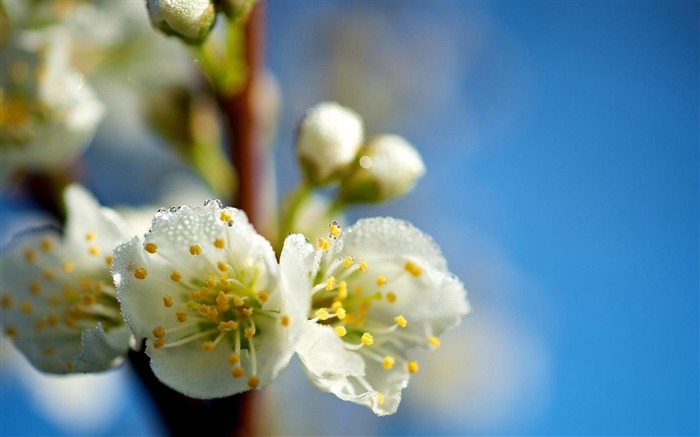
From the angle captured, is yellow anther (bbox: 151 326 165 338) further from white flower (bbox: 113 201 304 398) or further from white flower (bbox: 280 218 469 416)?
white flower (bbox: 280 218 469 416)

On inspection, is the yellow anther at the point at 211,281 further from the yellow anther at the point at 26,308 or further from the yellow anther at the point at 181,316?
the yellow anther at the point at 26,308

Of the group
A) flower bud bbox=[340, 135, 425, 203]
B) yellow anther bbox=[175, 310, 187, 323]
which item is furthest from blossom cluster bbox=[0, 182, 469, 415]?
flower bud bbox=[340, 135, 425, 203]

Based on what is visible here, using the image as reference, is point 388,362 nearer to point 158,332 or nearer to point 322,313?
point 322,313

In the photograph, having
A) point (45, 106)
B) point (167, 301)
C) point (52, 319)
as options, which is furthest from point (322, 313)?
point (45, 106)

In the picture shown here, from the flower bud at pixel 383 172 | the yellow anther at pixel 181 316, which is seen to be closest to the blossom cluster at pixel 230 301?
the yellow anther at pixel 181 316

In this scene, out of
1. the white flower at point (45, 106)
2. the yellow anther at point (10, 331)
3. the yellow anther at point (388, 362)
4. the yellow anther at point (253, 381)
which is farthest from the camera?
the white flower at point (45, 106)

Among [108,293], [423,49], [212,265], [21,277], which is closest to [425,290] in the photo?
[212,265]
